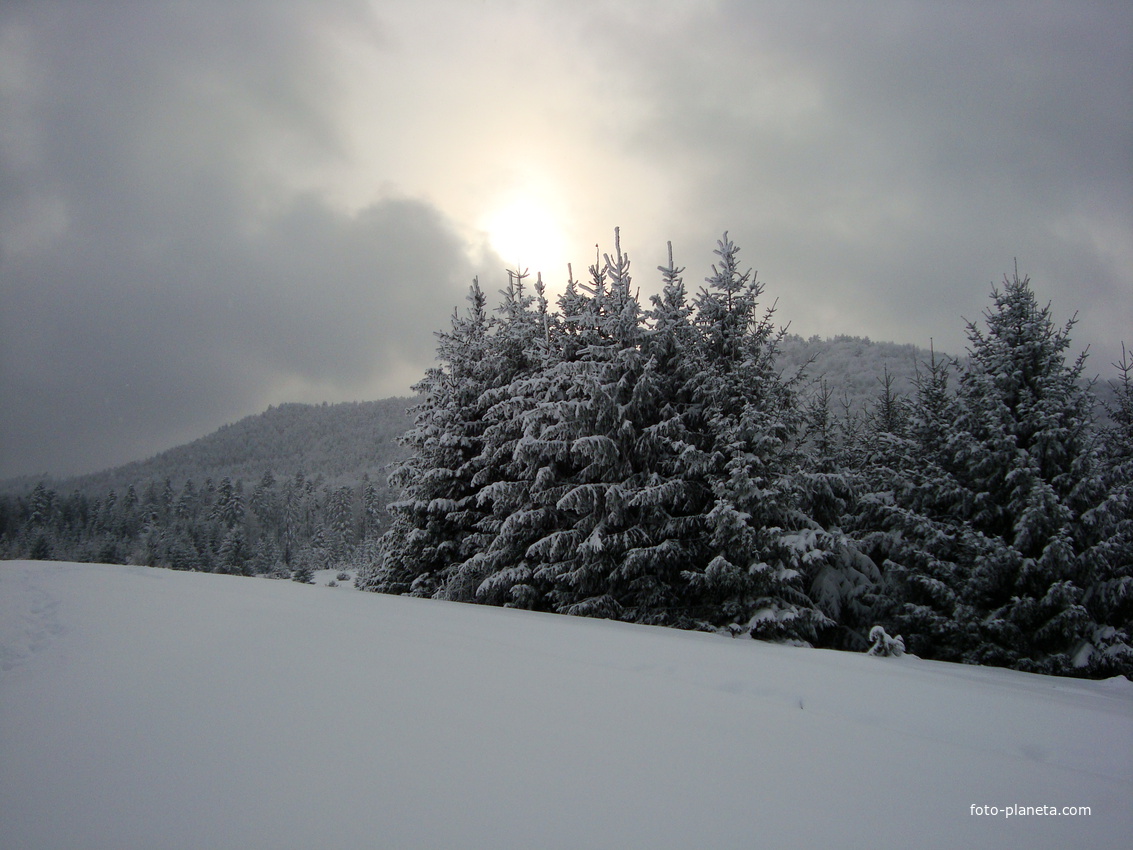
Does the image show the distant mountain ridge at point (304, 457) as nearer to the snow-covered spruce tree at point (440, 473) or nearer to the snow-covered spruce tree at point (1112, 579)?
the snow-covered spruce tree at point (1112, 579)

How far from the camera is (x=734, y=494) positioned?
11875 mm

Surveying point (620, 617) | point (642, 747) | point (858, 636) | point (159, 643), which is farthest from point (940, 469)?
point (159, 643)

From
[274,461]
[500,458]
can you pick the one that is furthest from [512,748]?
[274,461]

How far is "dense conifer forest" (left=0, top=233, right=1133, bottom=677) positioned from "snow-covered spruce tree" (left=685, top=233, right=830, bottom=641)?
62 millimetres

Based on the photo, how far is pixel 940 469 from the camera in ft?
54.6

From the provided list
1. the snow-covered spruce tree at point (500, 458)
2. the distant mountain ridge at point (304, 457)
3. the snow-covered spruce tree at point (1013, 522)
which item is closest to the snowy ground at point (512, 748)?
the snow-covered spruce tree at point (500, 458)

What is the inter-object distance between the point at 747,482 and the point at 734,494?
0.40 metres

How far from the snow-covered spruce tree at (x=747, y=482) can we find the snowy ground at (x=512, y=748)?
4.88 metres

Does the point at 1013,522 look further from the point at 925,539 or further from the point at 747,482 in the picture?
the point at 747,482

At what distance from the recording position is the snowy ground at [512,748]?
116 inches

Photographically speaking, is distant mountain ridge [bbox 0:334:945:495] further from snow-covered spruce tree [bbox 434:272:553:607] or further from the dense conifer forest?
snow-covered spruce tree [bbox 434:272:553:607]

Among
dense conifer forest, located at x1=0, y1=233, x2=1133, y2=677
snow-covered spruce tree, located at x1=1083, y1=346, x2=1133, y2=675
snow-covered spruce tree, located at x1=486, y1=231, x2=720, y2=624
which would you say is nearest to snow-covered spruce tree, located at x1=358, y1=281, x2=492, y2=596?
dense conifer forest, located at x1=0, y1=233, x2=1133, y2=677

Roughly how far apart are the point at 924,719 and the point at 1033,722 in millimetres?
991

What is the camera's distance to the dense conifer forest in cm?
1256
